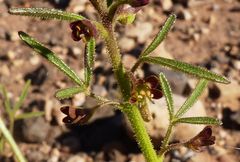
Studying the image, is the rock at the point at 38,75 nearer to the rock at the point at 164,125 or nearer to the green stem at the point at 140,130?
the rock at the point at 164,125

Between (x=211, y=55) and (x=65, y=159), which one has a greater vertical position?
(x=211, y=55)

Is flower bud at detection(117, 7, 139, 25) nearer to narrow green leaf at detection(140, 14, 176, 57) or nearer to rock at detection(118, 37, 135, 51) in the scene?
narrow green leaf at detection(140, 14, 176, 57)

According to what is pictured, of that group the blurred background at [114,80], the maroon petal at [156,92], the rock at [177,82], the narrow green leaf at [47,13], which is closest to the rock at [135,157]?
the blurred background at [114,80]

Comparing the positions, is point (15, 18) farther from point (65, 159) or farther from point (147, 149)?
point (147, 149)

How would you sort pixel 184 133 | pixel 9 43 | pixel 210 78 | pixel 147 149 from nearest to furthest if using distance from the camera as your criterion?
pixel 210 78 < pixel 147 149 < pixel 184 133 < pixel 9 43

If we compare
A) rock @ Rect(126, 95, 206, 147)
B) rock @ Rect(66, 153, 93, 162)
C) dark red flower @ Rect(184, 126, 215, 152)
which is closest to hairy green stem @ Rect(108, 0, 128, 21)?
dark red flower @ Rect(184, 126, 215, 152)

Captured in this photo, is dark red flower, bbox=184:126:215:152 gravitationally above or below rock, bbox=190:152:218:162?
above

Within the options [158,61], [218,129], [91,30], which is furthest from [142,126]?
[218,129]

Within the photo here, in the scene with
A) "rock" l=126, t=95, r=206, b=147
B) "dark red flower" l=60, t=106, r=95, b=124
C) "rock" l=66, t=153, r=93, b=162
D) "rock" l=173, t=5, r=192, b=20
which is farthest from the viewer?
"rock" l=173, t=5, r=192, b=20
